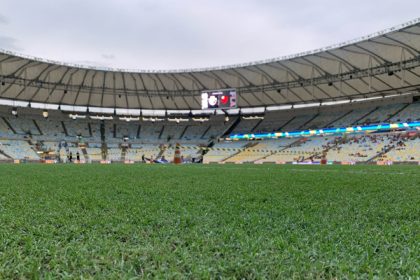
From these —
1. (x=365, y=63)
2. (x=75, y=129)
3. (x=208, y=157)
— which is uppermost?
(x=365, y=63)

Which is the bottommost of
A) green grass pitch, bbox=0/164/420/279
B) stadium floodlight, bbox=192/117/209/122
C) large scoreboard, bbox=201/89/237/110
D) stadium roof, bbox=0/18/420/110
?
green grass pitch, bbox=0/164/420/279

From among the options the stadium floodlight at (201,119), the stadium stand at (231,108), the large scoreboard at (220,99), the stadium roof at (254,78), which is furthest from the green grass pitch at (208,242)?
the stadium floodlight at (201,119)

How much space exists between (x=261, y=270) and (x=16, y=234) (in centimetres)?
139

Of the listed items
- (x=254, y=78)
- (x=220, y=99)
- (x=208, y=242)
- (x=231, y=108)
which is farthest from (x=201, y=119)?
(x=208, y=242)

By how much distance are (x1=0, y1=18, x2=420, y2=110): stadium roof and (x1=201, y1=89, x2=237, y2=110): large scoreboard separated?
413cm

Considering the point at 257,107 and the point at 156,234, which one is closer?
the point at 156,234

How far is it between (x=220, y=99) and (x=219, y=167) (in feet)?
63.4

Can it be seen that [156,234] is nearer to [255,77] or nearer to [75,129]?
[255,77]

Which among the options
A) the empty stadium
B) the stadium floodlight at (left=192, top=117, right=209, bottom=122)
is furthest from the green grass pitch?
the stadium floodlight at (left=192, top=117, right=209, bottom=122)

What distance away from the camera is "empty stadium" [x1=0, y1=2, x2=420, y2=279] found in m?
1.57

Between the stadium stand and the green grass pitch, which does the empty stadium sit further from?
the stadium stand

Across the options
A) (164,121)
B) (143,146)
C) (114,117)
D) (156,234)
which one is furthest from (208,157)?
(156,234)

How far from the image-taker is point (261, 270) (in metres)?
1.37

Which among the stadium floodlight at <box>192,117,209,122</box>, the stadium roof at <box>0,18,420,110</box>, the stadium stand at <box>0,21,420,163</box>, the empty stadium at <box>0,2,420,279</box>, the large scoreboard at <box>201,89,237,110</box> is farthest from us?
the stadium floodlight at <box>192,117,209,122</box>
